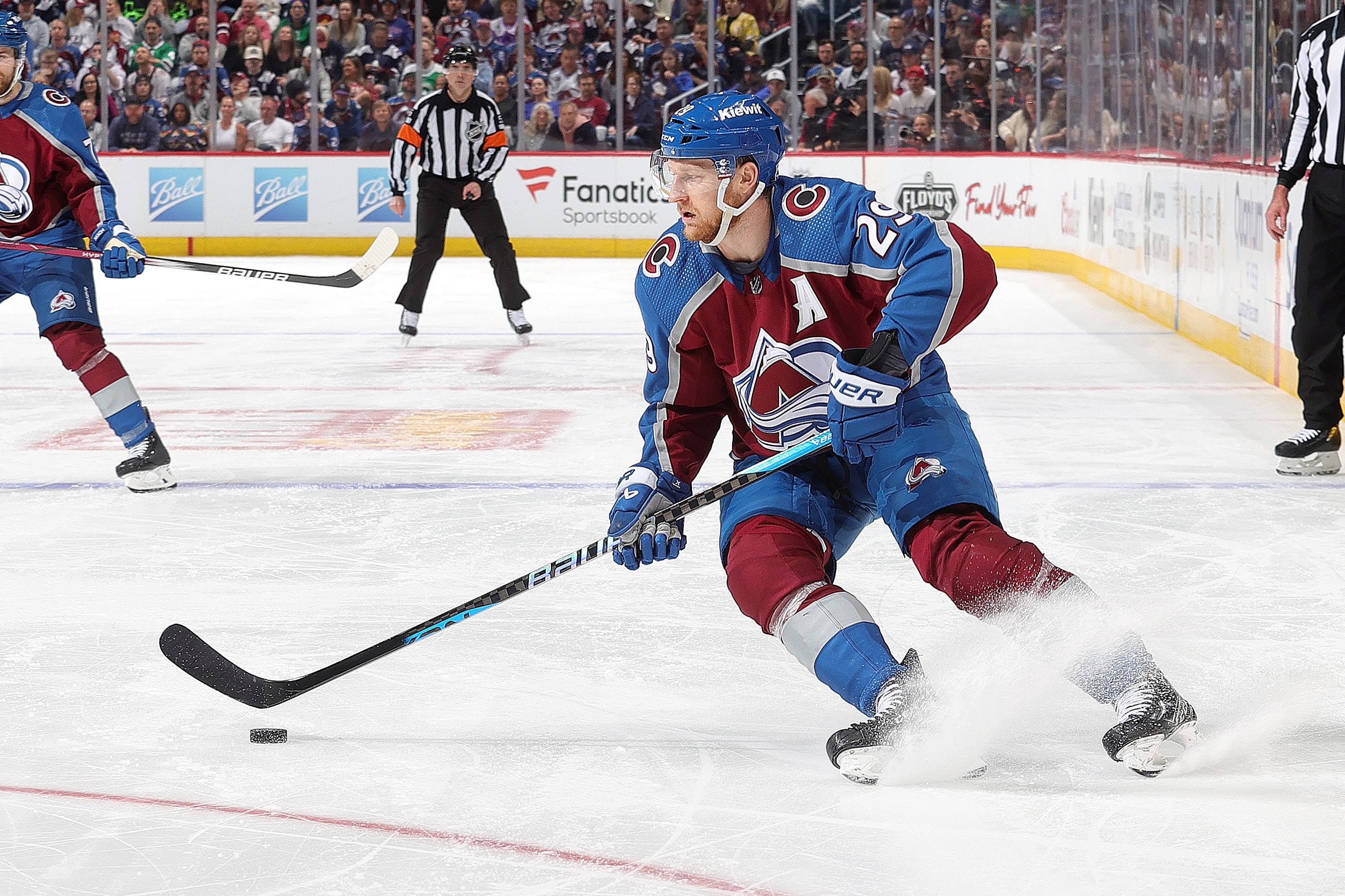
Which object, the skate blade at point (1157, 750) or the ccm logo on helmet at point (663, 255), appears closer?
the skate blade at point (1157, 750)

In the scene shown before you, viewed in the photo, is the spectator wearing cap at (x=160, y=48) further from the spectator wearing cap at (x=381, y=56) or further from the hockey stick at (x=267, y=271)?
the hockey stick at (x=267, y=271)

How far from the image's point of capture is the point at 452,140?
24.2 feet

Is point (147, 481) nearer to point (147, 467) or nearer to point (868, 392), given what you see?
point (147, 467)

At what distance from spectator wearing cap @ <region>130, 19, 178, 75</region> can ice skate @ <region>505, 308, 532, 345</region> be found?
262 inches

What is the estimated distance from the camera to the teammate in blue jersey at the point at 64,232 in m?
4.04

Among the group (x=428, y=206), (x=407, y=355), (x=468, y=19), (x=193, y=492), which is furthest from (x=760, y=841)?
(x=468, y=19)

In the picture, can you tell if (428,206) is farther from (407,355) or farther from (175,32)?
(175,32)

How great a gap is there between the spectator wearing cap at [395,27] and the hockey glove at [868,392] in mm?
11235

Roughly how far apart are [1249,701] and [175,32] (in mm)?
11966

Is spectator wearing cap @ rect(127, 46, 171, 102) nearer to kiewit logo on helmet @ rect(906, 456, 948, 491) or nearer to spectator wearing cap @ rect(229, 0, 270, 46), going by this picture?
spectator wearing cap @ rect(229, 0, 270, 46)

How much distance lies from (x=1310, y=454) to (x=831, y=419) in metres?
2.55

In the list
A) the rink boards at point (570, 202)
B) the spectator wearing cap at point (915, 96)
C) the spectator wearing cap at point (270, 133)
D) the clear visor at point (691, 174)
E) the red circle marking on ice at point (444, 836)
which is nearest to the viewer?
the red circle marking on ice at point (444, 836)

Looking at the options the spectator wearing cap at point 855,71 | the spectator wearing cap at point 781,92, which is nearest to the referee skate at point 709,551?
the spectator wearing cap at point 855,71

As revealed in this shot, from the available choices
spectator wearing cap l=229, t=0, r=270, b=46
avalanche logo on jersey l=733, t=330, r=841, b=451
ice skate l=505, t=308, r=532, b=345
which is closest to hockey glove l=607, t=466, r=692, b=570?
avalanche logo on jersey l=733, t=330, r=841, b=451
